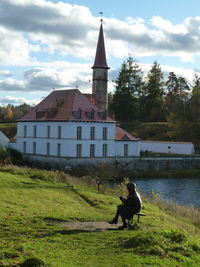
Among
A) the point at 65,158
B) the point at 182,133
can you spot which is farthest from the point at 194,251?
the point at 182,133

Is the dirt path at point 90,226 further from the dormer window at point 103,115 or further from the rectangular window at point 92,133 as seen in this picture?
the dormer window at point 103,115

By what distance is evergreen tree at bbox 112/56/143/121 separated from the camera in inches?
3327

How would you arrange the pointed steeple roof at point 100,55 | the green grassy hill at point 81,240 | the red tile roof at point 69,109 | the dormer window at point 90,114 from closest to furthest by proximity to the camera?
the green grassy hill at point 81,240 < the red tile roof at point 69,109 < the dormer window at point 90,114 < the pointed steeple roof at point 100,55

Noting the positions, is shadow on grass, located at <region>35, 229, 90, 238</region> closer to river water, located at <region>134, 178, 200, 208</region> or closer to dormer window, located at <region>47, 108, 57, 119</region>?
river water, located at <region>134, 178, 200, 208</region>

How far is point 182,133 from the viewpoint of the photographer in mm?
73812

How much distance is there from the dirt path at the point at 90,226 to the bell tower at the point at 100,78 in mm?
44068

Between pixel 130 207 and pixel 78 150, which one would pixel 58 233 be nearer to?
pixel 130 207

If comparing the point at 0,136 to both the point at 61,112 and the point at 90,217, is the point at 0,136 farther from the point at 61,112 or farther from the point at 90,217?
the point at 90,217

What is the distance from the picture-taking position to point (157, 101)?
8900 centimetres

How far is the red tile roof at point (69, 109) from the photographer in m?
51.5

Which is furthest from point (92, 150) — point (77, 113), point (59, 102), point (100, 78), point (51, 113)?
point (100, 78)

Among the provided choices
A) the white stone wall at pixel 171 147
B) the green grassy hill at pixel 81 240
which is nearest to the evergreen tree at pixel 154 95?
the white stone wall at pixel 171 147

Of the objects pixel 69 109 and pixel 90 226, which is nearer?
pixel 90 226

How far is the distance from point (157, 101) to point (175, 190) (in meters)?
51.4
